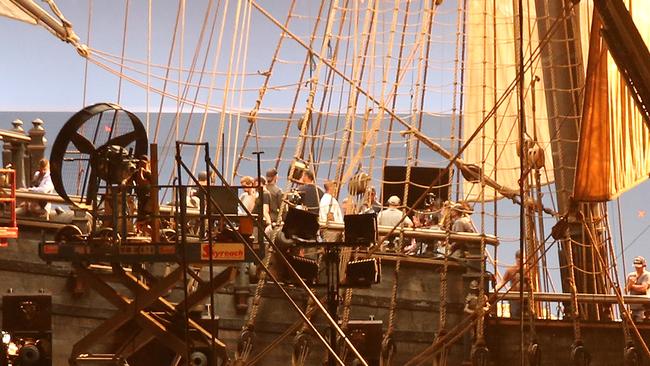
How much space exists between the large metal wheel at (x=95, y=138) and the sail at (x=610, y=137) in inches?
102

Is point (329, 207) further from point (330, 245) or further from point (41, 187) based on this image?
point (330, 245)

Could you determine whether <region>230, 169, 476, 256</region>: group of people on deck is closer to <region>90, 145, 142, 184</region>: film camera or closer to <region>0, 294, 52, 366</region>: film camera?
<region>90, 145, 142, 184</region>: film camera

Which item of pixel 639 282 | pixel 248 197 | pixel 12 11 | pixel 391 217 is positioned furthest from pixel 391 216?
pixel 12 11

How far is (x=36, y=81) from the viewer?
51.8 feet

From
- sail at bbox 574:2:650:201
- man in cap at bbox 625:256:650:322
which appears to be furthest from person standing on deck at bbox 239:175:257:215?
sail at bbox 574:2:650:201

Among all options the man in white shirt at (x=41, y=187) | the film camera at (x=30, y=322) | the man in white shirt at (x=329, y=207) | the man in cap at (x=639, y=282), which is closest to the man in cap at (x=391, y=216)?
the man in white shirt at (x=329, y=207)

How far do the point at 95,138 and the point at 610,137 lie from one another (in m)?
2.93

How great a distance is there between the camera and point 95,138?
9242 mm

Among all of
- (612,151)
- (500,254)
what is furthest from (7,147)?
(500,254)

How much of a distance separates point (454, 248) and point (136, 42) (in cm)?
609

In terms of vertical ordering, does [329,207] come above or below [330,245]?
above

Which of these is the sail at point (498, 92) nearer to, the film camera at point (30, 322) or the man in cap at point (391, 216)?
the man in cap at point (391, 216)

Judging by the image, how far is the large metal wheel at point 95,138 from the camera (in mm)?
9234

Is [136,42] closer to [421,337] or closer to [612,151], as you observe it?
[421,337]
